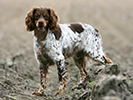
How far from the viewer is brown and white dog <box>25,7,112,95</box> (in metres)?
5.50

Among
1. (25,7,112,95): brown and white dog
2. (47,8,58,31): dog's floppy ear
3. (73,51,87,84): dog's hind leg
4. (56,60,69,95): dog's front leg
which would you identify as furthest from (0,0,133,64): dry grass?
(47,8,58,31): dog's floppy ear

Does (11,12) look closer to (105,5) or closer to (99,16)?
(99,16)

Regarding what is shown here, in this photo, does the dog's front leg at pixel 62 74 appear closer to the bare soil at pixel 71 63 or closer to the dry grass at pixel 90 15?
the bare soil at pixel 71 63

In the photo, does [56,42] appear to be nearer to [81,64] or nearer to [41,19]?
[41,19]

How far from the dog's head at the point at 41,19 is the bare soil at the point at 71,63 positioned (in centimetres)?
140

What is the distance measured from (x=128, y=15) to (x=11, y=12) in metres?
11.7

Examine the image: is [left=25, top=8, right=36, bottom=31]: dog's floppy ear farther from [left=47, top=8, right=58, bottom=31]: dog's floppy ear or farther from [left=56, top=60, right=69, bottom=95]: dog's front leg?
[left=56, top=60, right=69, bottom=95]: dog's front leg

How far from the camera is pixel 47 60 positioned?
574 centimetres

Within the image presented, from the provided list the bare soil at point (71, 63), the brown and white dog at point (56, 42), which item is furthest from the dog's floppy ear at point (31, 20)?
the bare soil at point (71, 63)

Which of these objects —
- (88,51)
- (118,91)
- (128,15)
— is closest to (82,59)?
(88,51)

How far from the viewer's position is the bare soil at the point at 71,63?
14.4 feet

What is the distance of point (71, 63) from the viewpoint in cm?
989

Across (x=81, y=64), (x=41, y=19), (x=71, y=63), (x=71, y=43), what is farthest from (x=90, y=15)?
(x=41, y=19)

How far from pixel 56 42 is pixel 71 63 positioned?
14.3 ft
